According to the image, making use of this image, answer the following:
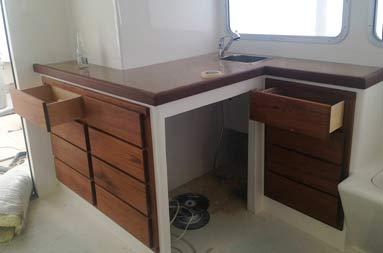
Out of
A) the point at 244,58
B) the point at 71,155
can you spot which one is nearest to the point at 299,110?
the point at 244,58

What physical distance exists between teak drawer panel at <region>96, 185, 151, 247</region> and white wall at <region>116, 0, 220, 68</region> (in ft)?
2.33

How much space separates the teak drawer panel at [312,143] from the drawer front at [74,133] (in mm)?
998

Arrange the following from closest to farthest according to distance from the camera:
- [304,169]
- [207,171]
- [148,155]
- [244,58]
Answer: [148,155]
[304,169]
[244,58]
[207,171]

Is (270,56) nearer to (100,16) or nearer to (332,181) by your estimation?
(332,181)

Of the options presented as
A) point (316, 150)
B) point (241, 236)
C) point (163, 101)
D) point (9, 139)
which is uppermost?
point (163, 101)

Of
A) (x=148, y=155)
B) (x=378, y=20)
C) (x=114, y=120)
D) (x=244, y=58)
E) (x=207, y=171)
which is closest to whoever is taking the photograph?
(x=148, y=155)

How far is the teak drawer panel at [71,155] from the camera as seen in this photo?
199 cm

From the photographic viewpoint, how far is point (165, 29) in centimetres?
210

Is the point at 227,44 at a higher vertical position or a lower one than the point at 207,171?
higher

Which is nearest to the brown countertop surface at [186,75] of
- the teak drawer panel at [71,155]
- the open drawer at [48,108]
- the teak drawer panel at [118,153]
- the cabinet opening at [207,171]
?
the open drawer at [48,108]

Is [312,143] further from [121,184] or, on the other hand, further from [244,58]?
[121,184]

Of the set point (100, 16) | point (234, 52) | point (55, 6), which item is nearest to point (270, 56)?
point (234, 52)

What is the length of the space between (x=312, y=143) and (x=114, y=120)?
3.18 ft

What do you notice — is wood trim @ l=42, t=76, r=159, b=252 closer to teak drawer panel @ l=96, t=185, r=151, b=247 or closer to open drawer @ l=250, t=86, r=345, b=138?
teak drawer panel @ l=96, t=185, r=151, b=247
